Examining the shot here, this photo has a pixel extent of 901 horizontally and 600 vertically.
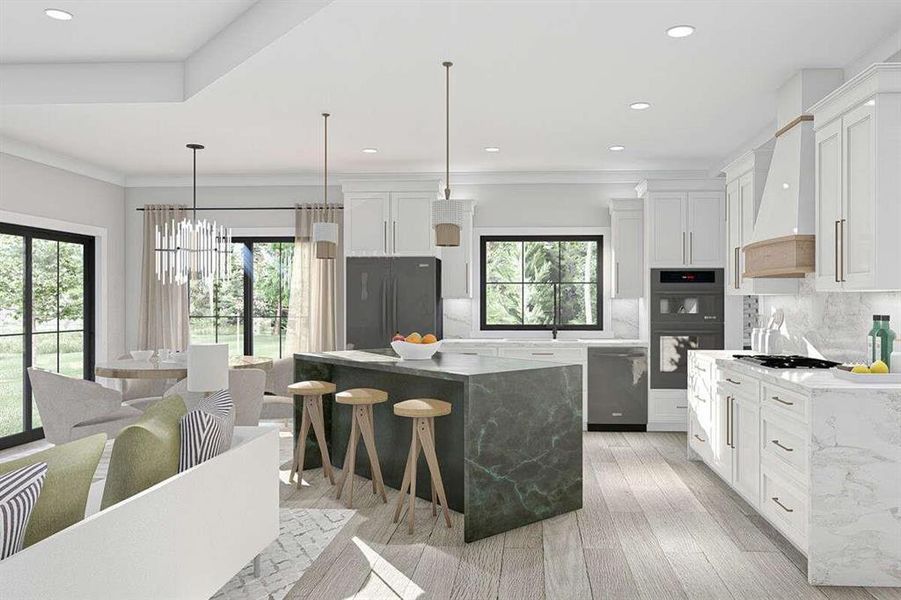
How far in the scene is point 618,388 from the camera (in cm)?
659

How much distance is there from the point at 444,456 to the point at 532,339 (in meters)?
3.17

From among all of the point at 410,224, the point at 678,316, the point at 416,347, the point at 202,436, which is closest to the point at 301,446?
the point at 416,347

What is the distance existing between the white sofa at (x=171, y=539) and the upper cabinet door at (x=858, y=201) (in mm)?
2955

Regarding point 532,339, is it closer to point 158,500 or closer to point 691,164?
point 691,164

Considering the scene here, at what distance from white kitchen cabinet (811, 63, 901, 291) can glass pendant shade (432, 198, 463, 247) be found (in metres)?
2.05

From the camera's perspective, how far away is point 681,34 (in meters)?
3.48

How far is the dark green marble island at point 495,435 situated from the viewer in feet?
11.8

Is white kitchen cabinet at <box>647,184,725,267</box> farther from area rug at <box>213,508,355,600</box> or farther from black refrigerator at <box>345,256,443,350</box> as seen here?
area rug at <box>213,508,355,600</box>

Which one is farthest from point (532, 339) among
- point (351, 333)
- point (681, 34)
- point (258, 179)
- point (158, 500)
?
point (158, 500)

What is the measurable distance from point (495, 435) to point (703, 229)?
12.7 feet

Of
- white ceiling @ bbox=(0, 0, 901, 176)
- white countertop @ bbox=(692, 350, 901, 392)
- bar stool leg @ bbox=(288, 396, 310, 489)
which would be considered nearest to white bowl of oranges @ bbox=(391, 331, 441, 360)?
bar stool leg @ bbox=(288, 396, 310, 489)

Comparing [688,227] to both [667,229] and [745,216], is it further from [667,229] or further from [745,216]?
[745,216]

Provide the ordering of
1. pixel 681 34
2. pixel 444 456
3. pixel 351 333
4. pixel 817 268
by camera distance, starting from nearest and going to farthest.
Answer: pixel 681 34 → pixel 817 268 → pixel 444 456 → pixel 351 333

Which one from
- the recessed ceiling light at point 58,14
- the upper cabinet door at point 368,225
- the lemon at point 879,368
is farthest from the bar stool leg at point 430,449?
the upper cabinet door at point 368,225
